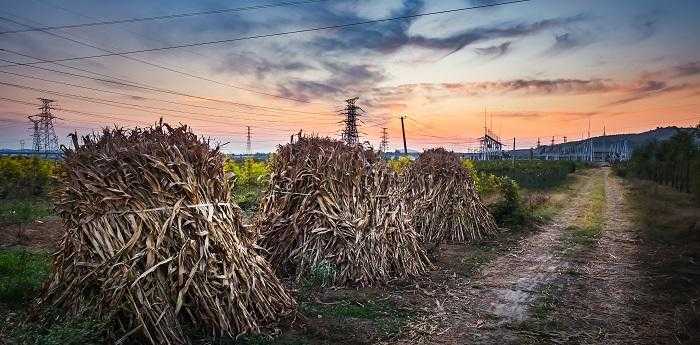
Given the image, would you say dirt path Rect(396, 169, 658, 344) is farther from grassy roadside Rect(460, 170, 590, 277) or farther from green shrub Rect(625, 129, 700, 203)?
green shrub Rect(625, 129, 700, 203)

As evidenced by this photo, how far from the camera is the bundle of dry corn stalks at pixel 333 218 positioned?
8617 millimetres

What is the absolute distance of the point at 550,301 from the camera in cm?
805

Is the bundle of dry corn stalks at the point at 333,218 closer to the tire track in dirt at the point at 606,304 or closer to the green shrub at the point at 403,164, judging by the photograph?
the tire track in dirt at the point at 606,304

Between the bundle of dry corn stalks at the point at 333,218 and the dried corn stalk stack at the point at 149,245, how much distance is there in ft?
8.63

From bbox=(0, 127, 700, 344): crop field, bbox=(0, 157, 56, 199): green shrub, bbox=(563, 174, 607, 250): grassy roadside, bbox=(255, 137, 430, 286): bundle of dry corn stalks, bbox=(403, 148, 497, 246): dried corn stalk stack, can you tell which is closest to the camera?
bbox=(0, 127, 700, 344): crop field

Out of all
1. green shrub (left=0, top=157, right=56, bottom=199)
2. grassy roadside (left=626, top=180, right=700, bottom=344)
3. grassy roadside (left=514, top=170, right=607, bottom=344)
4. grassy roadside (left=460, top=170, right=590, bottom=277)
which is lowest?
grassy roadside (left=626, top=180, right=700, bottom=344)

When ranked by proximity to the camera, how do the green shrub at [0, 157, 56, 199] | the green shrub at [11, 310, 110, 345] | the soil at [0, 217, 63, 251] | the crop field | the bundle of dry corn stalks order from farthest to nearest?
the green shrub at [0, 157, 56, 199]
the soil at [0, 217, 63, 251]
the bundle of dry corn stalks
the crop field
the green shrub at [11, 310, 110, 345]

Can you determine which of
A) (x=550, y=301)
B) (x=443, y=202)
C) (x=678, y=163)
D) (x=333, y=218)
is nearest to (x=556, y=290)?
(x=550, y=301)

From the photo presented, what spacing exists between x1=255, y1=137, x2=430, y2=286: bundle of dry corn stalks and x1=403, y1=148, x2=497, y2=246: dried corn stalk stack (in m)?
4.01

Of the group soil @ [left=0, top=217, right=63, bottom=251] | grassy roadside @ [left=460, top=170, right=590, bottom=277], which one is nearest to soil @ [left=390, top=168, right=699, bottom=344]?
grassy roadside @ [left=460, top=170, right=590, bottom=277]

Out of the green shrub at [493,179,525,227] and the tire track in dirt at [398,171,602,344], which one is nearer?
the tire track in dirt at [398,171,602,344]

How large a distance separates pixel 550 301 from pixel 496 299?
0.94m

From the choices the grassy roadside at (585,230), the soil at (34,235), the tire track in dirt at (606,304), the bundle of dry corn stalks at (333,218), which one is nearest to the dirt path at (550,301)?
the tire track in dirt at (606,304)

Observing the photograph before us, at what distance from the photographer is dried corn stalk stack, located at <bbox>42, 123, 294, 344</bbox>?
5160mm
